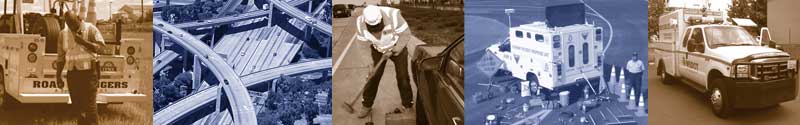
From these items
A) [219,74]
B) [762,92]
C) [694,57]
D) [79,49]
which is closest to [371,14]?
[219,74]

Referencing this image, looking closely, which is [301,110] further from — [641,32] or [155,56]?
[641,32]

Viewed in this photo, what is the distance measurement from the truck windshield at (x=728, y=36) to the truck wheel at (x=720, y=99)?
34 cm

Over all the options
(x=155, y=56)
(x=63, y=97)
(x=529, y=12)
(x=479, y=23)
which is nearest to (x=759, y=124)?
(x=529, y=12)

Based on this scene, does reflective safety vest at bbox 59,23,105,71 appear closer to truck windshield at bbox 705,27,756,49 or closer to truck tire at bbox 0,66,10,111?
truck tire at bbox 0,66,10,111

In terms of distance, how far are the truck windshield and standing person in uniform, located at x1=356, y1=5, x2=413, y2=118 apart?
2.71 metres

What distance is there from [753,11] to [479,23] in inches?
98.7

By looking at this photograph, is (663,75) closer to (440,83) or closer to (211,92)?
(440,83)

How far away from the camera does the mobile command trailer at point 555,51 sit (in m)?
5.66

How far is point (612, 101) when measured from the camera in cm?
588

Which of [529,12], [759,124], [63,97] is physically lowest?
[759,124]

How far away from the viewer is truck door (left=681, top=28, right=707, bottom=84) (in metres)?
5.77

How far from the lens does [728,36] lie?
19.1ft

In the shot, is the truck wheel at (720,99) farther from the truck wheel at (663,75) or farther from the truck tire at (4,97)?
the truck tire at (4,97)

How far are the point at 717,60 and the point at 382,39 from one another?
2954 mm
